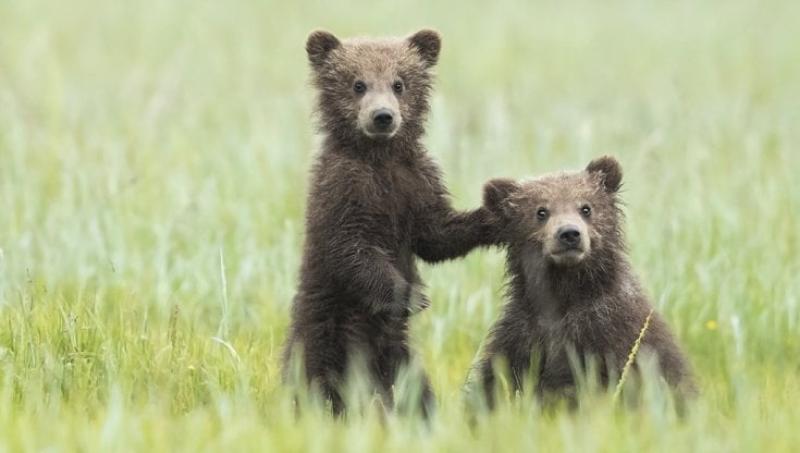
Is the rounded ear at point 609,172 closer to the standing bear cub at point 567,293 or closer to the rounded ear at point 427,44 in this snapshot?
the standing bear cub at point 567,293

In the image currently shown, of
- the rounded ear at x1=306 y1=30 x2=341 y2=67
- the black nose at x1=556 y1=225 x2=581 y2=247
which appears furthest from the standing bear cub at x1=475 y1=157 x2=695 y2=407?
the rounded ear at x1=306 y1=30 x2=341 y2=67

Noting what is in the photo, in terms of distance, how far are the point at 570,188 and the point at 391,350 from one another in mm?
1053

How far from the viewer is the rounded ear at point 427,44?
7.00 m

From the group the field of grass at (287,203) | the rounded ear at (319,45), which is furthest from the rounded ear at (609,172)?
the rounded ear at (319,45)

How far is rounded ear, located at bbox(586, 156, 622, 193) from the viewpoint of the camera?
6.82m

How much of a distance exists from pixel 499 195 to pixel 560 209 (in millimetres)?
321

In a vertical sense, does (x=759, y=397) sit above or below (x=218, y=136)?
below

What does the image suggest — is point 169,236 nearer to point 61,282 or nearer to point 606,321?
point 61,282

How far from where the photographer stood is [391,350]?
6.55 m

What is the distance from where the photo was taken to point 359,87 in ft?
22.0

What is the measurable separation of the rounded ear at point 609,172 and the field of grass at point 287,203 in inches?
38.7

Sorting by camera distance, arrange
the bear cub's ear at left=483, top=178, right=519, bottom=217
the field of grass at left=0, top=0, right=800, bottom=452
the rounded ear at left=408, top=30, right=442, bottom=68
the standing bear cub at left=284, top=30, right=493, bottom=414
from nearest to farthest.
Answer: the field of grass at left=0, top=0, right=800, bottom=452, the standing bear cub at left=284, top=30, right=493, bottom=414, the bear cub's ear at left=483, top=178, right=519, bottom=217, the rounded ear at left=408, top=30, right=442, bottom=68

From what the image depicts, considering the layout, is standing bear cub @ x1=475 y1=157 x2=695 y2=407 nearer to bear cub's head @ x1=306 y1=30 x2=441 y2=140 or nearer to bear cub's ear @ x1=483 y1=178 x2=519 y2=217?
bear cub's ear @ x1=483 y1=178 x2=519 y2=217

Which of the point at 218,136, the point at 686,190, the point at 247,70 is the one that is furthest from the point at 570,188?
the point at 247,70
